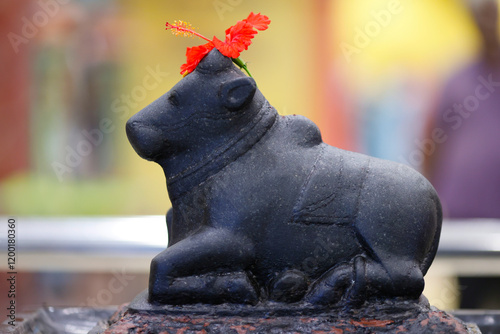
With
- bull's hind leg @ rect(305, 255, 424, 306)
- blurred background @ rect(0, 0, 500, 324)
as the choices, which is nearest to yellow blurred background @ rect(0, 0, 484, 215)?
blurred background @ rect(0, 0, 500, 324)

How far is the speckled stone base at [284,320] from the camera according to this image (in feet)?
6.21

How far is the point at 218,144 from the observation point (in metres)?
2.02

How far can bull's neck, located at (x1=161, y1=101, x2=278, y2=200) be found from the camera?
201 cm

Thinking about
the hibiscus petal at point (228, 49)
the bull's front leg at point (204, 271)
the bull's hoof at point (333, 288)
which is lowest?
the bull's hoof at point (333, 288)

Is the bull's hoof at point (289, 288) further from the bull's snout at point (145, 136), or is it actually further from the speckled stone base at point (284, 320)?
the bull's snout at point (145, 136)

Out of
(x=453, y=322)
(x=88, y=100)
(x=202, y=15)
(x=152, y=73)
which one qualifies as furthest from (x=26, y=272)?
(x=453, y=322)

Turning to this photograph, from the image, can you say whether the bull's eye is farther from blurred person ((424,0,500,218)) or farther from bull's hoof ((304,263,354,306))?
blurred person ((424,0,500,218))

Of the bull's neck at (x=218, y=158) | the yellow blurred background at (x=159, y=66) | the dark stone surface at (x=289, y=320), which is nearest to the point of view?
the dark stone surface at (x=289, y=320)

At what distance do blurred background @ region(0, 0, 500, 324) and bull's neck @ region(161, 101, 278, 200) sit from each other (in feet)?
3.90

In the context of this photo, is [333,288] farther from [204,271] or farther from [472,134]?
[472,134]

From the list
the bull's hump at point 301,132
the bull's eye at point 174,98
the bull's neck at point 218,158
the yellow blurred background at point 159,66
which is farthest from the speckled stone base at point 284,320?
the yellow blurred background at point 159,66

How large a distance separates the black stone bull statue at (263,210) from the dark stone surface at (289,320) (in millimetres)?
34

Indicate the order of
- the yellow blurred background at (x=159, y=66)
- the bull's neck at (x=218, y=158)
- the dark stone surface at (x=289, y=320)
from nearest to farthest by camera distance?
the dark stone surface at (x=289, y=320) < the bull's neck at (x=218, y=158) < the yellow blurred background at (x=159, y=66)

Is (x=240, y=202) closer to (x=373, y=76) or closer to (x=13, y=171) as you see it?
(x=373, y=76)
